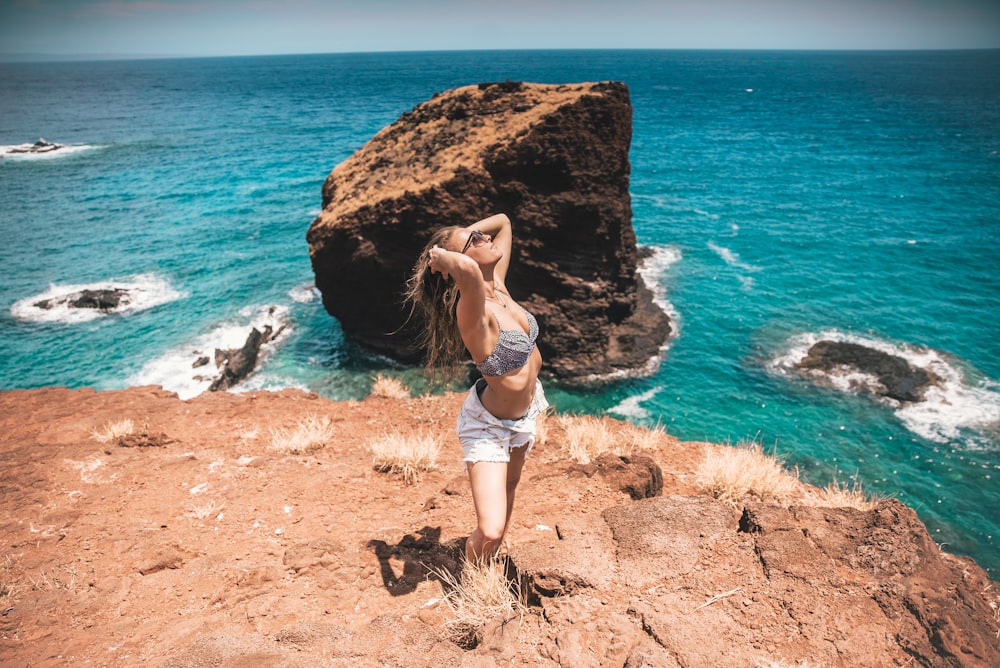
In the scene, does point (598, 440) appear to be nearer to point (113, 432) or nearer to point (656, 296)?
point (113, 432)

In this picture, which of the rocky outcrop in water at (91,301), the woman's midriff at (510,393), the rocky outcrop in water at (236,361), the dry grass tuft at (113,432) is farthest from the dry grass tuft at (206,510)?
the rocky outcrop in water at (91,301)

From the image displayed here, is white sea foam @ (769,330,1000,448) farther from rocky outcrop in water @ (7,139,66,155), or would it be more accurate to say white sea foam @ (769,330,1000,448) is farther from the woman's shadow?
rocky outcrop in water @ (7,139,66,155)

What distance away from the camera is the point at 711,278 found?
2028cm

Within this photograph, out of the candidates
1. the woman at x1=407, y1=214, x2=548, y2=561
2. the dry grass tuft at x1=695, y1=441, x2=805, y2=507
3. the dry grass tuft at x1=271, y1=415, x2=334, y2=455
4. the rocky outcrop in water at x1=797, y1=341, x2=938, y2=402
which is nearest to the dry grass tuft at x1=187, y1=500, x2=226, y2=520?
the dry grass tuft at x1=271, y1=415, x2=334, y2=455

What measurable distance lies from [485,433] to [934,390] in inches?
588

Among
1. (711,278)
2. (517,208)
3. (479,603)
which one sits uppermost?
(517,208)

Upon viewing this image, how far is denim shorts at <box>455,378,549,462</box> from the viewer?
132 inches

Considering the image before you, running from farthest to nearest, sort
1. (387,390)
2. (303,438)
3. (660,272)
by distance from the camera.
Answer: (660,272)
(387,390)
(303,438)

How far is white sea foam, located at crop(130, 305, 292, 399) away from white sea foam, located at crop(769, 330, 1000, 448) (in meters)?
14.8

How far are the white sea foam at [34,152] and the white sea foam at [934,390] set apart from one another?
169 feet

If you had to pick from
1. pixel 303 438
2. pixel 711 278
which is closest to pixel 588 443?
pixel 303 438

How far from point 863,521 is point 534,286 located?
10595 millimetres

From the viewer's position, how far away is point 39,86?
110062mm

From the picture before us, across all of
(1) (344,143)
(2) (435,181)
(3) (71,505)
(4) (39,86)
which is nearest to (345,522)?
(3) (71,505)
